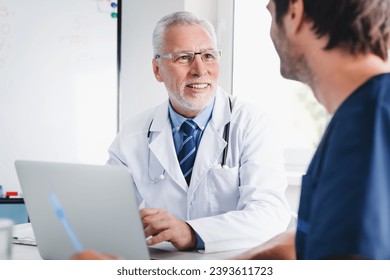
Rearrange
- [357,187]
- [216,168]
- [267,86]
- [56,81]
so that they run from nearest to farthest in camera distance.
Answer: [357,187]
[216,168]
[56,81]
[267,86]

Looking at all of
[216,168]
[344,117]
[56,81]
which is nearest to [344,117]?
[344,117]

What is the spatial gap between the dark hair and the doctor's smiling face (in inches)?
30.9

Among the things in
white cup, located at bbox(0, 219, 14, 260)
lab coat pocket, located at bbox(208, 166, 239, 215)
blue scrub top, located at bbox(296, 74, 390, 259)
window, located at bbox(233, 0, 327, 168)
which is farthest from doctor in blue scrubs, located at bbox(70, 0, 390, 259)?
window, located at bbox(233, 0, 327, 168)

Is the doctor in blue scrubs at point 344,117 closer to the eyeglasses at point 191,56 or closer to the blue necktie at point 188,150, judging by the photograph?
the blue necktie at point 188,150

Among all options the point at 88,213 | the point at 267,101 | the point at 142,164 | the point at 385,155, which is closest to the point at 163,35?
the point at 142,164

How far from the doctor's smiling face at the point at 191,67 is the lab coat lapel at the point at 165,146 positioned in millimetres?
65

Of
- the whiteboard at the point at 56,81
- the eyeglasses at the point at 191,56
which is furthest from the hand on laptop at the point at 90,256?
the whiteboard at the point at 56,81

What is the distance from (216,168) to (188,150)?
0.37ft

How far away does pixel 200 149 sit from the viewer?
1.43 m

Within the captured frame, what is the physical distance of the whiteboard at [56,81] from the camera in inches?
71.9

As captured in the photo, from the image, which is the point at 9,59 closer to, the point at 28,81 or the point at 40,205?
the point at 28,81

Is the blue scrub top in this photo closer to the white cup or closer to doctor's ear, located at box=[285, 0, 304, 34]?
doctor's ear, located at box=[285, 0, 304, 34]

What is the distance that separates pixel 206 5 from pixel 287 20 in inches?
52.9

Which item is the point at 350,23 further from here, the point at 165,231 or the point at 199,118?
the point at 199,118
